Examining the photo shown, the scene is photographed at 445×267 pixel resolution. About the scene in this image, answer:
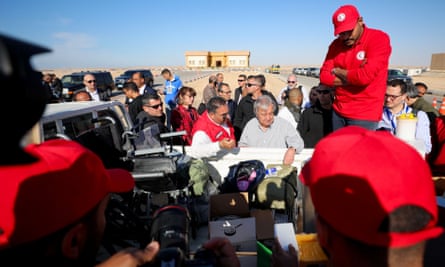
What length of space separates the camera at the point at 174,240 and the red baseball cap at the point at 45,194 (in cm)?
42

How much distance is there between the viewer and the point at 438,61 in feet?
195

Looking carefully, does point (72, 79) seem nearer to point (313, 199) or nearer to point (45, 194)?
point (45, 194)

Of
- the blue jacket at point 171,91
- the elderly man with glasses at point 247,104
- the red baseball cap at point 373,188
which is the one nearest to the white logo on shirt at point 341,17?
the red baseball cap at point 373,188

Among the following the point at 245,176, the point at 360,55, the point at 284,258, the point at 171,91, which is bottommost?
the point at 245,176

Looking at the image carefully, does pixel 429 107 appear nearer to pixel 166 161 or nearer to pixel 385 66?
pixel 385 66

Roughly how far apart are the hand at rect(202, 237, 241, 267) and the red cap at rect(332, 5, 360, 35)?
84.0 inches

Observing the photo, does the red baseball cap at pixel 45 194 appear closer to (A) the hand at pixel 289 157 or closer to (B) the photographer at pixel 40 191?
(B) the photographer at pixel 40 191

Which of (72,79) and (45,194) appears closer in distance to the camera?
(45,194)

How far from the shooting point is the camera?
1256mm

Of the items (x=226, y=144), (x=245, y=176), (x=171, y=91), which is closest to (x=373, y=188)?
(x=245, y=176)

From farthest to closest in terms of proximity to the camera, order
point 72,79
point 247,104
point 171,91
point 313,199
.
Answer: point 72,79, point 171,91, point 247,104, point 313,199

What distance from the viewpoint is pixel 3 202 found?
813 millimetres

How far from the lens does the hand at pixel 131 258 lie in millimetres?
1175

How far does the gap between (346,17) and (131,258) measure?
2.55 metres
